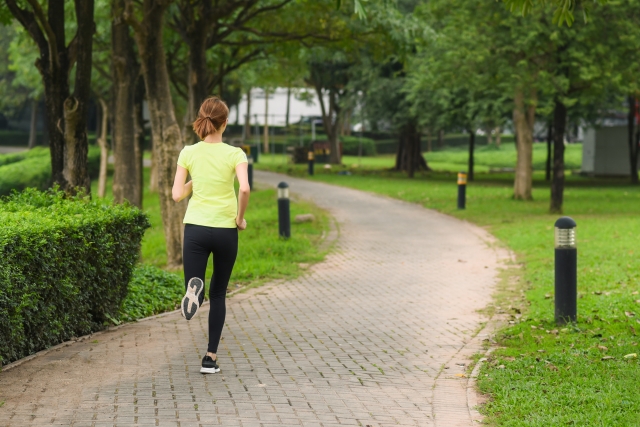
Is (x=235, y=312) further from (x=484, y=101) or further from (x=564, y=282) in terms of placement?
(x=484, y=101)

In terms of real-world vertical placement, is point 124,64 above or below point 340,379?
above

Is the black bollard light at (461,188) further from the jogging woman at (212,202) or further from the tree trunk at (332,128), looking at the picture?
the tree trunk at (332,128)

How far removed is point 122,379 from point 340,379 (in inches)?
59.7

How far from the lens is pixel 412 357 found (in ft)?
24.1

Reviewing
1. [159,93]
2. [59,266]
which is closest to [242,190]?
[59,266]

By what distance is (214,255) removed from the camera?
252 inches

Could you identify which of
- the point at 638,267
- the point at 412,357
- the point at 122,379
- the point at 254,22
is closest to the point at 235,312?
the point at 412,357

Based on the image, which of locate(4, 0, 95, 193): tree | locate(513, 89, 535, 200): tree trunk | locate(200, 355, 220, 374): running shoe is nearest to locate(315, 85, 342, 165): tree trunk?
locate(513, 89, 535, 200): tree trunk

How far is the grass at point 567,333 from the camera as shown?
224 inches

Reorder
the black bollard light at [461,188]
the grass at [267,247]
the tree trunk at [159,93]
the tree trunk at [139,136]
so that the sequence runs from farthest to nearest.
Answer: the black bollard light at [461,188], the tree trunk at [139,136], the tree trunk at [159,93], the grass at [267,247]

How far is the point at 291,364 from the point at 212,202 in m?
1.43

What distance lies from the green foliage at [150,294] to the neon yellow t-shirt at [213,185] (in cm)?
261

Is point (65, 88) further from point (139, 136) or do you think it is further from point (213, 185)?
point (139, 136)

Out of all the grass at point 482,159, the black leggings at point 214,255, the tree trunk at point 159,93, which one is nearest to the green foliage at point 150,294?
the tree trunk at point 159,93
